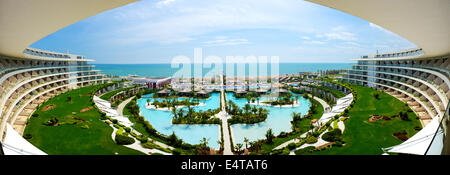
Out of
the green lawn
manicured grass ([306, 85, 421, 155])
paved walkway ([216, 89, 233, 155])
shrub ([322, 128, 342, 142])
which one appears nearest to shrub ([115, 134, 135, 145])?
the green lawn

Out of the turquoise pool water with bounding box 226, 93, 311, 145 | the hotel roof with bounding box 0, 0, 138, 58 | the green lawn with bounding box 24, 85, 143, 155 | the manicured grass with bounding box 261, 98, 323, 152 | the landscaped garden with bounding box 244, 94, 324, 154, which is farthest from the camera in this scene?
the turquoise pool water with bounding box 226, 93, 311, 145

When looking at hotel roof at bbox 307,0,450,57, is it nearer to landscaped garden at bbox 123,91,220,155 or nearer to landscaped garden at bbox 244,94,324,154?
landscaped garden at bbox 244,94,324,154

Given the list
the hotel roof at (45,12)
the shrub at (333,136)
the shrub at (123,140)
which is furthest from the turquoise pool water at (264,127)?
the hotel roof at (45,12)

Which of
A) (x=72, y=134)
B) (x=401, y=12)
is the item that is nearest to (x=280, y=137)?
(x=401, y=12)

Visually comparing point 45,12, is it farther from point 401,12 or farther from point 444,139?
point 444,139

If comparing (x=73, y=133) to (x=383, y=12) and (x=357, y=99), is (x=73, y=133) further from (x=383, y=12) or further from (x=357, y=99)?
(x=357, y=99)

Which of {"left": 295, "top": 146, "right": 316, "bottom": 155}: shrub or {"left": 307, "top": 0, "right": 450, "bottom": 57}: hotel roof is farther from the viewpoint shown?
{"left": 295, "top": 146, "right": 316, "bottom": 155}: shrub
